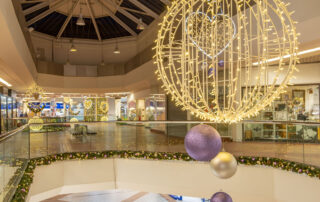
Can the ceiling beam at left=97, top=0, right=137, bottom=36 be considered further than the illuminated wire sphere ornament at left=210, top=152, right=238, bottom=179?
Yes

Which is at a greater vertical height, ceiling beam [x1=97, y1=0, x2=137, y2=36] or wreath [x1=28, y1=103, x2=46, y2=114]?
ceiling beam [x1=97, y1=0, x2=137, y2=36]

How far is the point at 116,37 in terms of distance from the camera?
66.3 feet

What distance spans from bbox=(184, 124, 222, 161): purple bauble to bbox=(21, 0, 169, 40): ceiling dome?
35.1 feet

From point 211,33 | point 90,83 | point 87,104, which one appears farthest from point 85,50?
point 211,33

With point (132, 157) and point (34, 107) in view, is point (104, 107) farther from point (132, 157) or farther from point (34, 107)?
point (132, 157)

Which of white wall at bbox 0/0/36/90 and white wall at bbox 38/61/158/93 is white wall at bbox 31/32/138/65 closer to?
white wall at bbox 38/61/158/93

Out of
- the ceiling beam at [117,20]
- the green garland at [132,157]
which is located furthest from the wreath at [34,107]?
the green garland at [132,157]

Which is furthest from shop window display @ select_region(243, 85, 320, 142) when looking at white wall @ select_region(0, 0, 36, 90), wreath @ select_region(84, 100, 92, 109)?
wreath @ select_region(84, 100, 92, 109)

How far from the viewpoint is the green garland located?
546 centimetres

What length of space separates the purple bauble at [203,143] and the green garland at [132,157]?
9.98 ft

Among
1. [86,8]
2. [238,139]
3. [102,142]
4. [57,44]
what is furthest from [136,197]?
[57,44]

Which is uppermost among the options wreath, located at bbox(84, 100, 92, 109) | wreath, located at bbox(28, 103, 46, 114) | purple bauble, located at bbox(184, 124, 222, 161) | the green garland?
wreath, located at bbox(84, 100, 92, 109)

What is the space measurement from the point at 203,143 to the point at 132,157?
199 inches

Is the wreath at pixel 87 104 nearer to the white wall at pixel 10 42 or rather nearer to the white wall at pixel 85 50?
the white wall at pixel 85 50
